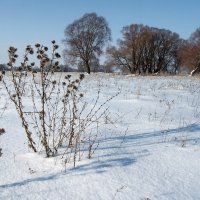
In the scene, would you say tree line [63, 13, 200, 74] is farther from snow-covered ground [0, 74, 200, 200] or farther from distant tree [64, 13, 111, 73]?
snow-covered ground [0, 74, 200, 200]

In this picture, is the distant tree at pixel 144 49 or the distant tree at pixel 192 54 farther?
the distant tree at pixel 144 49

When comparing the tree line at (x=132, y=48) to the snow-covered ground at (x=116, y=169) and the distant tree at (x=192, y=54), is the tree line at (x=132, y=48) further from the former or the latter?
the snow-covered ground at (x=116, y=169)

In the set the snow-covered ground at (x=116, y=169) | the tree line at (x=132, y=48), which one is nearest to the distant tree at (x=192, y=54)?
the tree line at (x=132, y=48)

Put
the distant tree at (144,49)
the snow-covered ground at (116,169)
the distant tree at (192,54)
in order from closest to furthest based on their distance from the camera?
the snow-covered ground at (116,169) → the distant tree at (192,54) → the distant tree at (144,49)

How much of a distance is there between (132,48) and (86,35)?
8841 millimetres

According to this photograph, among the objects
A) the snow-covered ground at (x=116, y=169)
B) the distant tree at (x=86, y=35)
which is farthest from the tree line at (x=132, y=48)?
the snow-covered ground at (x=116, y=169)

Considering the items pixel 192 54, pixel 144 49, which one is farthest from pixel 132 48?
pixel 192 54

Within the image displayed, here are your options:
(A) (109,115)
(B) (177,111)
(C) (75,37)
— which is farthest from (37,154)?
(C) (75,37)

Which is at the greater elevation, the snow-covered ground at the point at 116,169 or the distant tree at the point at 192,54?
the distant tree at the point at 192,54

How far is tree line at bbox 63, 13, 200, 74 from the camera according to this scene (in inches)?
1692

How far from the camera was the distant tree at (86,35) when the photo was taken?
43.0m

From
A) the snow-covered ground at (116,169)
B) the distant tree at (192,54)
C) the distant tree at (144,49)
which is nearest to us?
the snow-covered ground at (116,169)

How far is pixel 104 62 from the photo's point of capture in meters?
50.1

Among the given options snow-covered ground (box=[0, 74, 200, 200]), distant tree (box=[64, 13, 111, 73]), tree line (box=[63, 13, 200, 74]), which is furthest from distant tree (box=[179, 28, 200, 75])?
snow-covered ground (box=[0, 74, 200, 200])
